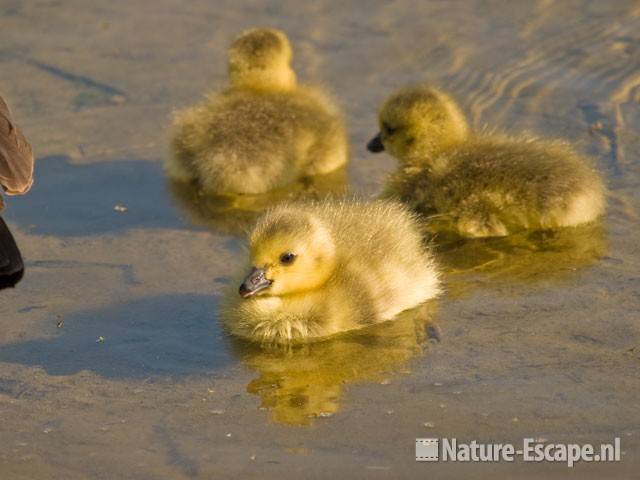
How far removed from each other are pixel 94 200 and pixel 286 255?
1.75 metres

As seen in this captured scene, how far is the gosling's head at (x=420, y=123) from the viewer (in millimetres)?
5680

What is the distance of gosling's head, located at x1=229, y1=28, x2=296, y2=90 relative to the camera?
20.8 ft

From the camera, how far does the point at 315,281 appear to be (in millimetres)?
4520

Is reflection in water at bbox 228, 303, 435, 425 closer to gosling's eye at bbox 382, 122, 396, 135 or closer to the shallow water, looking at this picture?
the shallow water

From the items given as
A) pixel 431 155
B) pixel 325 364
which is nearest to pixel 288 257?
pixel 325 364

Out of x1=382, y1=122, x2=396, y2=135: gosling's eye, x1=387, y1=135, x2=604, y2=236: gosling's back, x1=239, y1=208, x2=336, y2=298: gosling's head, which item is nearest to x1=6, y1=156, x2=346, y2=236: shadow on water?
x1=382, y1=122, x2=396, y2=135: gosling's eye

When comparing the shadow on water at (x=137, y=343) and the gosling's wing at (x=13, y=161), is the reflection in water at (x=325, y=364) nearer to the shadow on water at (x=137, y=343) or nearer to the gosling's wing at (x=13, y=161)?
the shadow on water at (x=137, y=343)

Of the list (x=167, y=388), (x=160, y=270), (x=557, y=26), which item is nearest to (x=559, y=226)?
(x=160, y=270)

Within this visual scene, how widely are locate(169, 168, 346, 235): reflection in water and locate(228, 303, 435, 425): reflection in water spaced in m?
1.21

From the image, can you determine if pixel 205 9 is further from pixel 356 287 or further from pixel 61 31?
pixel 356 287

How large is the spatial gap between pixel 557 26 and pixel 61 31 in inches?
108

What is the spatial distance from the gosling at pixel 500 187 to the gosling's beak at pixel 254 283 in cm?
118

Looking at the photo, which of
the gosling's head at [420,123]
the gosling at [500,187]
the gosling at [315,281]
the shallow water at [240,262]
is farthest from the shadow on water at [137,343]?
the gosling's head at [420,123]

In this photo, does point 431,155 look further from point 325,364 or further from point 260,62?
point 325,364
